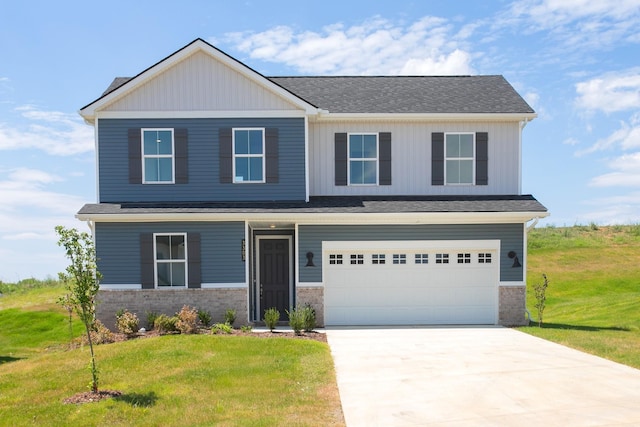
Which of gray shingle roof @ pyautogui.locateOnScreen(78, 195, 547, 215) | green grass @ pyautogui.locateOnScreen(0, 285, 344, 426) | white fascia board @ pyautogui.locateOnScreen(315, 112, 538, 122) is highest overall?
white fascia board @ pyautogui.locateOnScreen(315, 112, 538, 122)

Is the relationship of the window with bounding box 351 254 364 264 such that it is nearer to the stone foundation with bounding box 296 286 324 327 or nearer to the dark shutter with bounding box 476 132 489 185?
the stone foundation with bounding box 296 286 324 327

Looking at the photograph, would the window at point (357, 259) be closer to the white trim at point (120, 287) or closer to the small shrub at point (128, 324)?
the white trim at point (120, 287)

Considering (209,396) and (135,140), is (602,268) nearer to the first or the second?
(135,140)

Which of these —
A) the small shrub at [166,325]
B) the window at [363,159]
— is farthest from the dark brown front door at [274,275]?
the small shrub at [166,325]

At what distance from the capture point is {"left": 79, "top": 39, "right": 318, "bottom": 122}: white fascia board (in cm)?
1645

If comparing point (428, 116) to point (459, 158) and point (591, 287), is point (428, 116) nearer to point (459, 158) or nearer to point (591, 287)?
point (459, 158)

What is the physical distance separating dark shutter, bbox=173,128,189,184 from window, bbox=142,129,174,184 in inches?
6.4

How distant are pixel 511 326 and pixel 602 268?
15.9 m

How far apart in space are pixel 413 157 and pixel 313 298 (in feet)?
17.4

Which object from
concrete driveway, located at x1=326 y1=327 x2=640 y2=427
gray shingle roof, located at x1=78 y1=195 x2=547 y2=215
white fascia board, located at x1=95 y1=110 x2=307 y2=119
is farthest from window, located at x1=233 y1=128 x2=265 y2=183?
concrete driveway, located at x1=326 y1=327 x2=640 y2=427

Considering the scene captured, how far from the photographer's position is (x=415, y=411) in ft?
26.9

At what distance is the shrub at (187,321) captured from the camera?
14672 millimetres

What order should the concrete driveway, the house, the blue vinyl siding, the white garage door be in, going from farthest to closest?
the blue vinyl siding, the white garage door, the house, the concrete driveway

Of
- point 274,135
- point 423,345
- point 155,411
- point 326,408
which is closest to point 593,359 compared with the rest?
point 423,345
